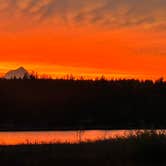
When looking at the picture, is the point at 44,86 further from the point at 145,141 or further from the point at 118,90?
the point at 145,141

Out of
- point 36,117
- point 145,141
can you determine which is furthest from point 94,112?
point 145,141

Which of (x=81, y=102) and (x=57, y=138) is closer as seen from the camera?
(x=57, y=138)

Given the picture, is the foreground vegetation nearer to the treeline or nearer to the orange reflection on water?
the orange reflection on water

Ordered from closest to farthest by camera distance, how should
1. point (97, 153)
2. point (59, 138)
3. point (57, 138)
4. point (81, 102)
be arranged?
point (97, 153)
point (59, 138)
point (57, 138)
point (81, 102)

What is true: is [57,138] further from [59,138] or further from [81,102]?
[81,102]

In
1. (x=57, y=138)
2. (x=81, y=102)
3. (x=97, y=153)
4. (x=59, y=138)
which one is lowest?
(x=97, y=153)

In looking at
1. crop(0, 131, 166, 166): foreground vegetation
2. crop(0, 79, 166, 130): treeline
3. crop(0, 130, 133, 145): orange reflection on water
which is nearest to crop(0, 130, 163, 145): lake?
crop(0, 130, 133, 145): orange reflection on water

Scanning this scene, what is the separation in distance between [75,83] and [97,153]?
89001 mm

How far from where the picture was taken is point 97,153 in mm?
25422

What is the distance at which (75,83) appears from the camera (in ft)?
375

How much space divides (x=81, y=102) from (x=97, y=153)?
87958mm

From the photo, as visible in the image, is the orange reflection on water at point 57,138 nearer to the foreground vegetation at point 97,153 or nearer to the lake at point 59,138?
the lake at point 59,138

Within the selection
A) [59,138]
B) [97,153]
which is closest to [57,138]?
[59,138]

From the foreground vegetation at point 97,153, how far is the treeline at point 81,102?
7089 centimetres
